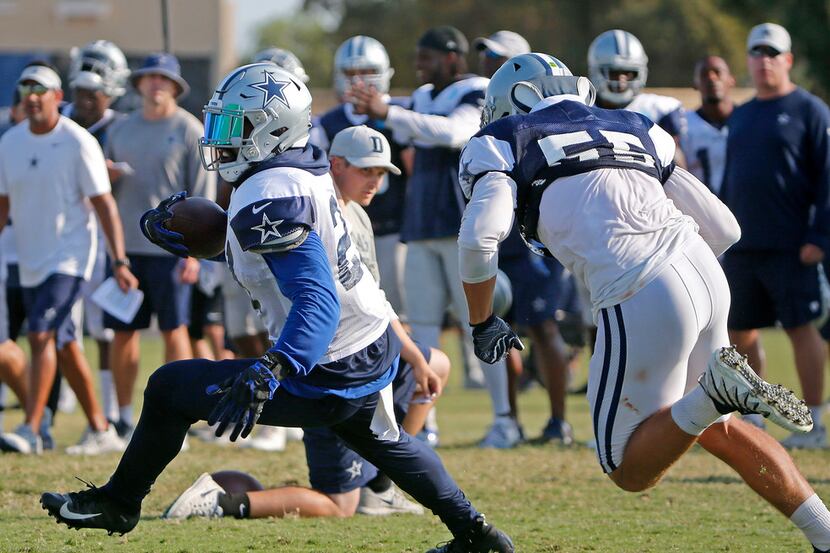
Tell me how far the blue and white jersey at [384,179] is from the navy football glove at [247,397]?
15.6 ft

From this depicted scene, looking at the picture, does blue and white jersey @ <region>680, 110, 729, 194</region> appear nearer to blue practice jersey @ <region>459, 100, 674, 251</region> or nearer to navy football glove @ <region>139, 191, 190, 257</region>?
blue practice jersey @ <region>459, 100, 674, 251</region>

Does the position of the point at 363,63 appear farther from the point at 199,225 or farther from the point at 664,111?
the point at 199,225

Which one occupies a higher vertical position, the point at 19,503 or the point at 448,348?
the point at 19,503

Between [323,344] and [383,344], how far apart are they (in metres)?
0.65

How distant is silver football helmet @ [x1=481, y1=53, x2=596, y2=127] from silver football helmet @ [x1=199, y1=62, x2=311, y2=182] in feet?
2.23

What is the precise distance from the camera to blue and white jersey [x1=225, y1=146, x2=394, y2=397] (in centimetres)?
407

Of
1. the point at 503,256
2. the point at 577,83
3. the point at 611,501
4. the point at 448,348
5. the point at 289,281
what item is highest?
the point at 577,83

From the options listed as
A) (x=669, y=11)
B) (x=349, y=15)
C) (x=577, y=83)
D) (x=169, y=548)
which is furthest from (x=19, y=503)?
(x=349, y=15)

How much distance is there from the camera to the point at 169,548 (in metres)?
4.97

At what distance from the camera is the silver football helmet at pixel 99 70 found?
8805mm

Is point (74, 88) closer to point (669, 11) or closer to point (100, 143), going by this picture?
point (100, 143)

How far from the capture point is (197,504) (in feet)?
18.4

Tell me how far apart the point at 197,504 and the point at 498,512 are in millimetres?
1353

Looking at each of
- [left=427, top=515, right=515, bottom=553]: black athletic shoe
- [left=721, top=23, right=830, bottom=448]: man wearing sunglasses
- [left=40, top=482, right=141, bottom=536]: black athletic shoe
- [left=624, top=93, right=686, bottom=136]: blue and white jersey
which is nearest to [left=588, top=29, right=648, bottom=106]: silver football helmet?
[left=624, top=93, right=686, bottom=136]: blue and white jersey
